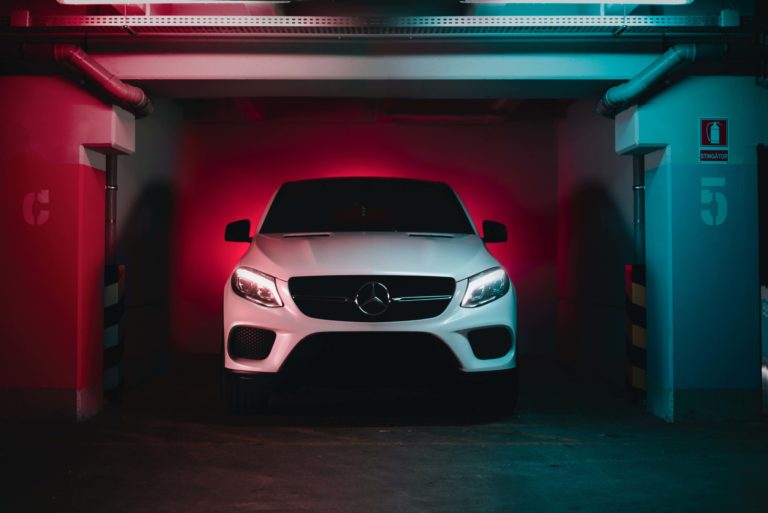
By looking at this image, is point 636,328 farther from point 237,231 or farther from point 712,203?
point 237,231

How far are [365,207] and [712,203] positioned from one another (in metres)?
2.64

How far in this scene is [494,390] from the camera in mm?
5938

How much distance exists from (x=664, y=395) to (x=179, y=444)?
11.6 ft

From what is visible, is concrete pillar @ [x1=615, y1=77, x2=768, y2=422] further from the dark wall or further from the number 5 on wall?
the dark wall

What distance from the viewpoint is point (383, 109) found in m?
10.2

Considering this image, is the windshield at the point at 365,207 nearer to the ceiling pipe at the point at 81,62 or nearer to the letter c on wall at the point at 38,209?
the ceiling pipe at the point at 81,62

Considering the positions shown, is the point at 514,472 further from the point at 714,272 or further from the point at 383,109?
the point at 383,109

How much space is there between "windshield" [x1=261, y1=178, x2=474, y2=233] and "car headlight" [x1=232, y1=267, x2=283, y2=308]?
902 mm

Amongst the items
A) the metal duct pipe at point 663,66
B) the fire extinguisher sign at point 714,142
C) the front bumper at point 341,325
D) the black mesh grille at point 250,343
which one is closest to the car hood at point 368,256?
the front bumper at point 341,325

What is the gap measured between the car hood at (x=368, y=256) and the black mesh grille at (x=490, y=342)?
1.29 ft

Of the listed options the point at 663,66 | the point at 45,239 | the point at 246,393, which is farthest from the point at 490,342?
the point at 45,239

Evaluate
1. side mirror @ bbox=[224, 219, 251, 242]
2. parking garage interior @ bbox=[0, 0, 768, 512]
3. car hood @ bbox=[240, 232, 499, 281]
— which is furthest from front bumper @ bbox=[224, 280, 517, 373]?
side mirror @ bbox=[224, 219, 251, 242]

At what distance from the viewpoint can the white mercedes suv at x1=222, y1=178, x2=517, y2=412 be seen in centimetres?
560

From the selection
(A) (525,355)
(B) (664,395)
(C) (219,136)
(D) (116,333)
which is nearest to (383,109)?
(C) (219,136)
